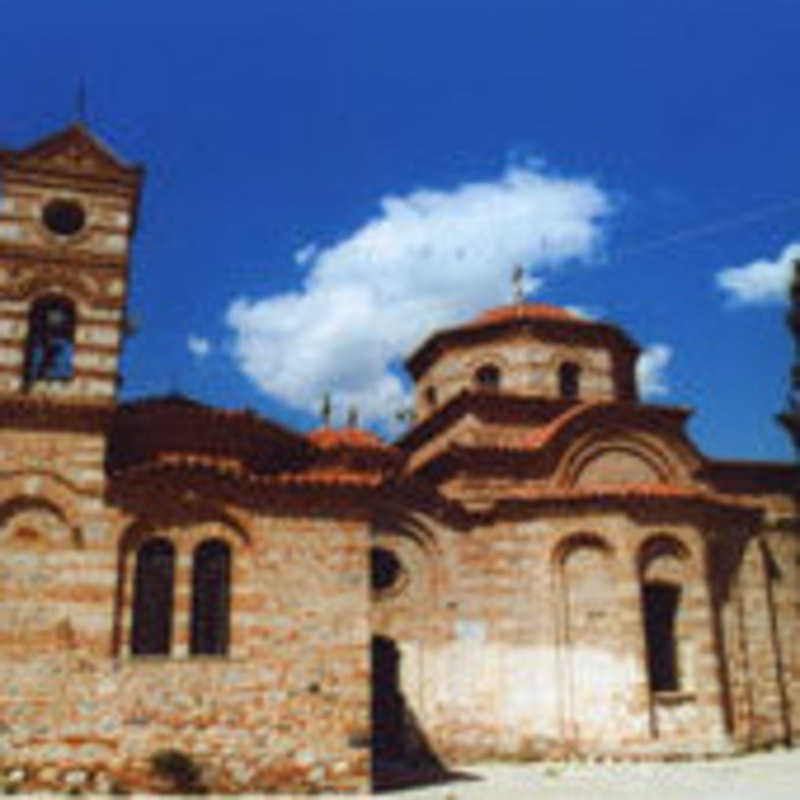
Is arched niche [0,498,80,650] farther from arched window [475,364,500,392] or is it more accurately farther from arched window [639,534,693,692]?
arched window [475,364,500,392]

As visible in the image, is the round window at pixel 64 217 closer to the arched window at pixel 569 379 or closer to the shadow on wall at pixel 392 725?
the shadow on wall at pixel 392 725

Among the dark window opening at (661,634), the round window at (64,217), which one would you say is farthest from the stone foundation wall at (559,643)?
the round window at (64,217)

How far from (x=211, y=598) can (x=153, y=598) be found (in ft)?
2.68

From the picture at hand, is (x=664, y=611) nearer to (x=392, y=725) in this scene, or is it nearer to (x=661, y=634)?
(x=661, y=634)

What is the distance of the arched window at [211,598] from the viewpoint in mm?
12859

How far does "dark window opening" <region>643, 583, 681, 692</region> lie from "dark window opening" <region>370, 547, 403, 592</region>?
4572 millimetres

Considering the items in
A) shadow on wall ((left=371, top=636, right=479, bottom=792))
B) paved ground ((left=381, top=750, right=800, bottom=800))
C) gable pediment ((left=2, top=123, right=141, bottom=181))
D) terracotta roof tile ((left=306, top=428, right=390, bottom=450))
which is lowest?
paved ground ((left=381, top=750, right=800, bottom=800))

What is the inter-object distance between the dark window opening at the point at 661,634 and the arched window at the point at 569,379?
6013mm

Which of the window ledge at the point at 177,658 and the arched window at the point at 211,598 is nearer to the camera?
the window ledge at the point at 177,658

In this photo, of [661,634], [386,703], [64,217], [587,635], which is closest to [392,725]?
[386,703]

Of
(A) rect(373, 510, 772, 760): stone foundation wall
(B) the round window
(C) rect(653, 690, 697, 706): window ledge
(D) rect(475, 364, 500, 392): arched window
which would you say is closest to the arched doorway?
(A) rect(373, 510, 772, 760): stone foundation wall

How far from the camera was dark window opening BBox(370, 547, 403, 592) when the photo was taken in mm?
16750

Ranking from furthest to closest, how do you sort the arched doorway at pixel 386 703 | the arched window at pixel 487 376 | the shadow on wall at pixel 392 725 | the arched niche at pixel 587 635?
the arched window at pixel 487 376 < the arched doorway at pixel 386 703 < the shadow on wall at pixel 392 725 < the arched niche at pixel 587 635

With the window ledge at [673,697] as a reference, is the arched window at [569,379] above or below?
above
